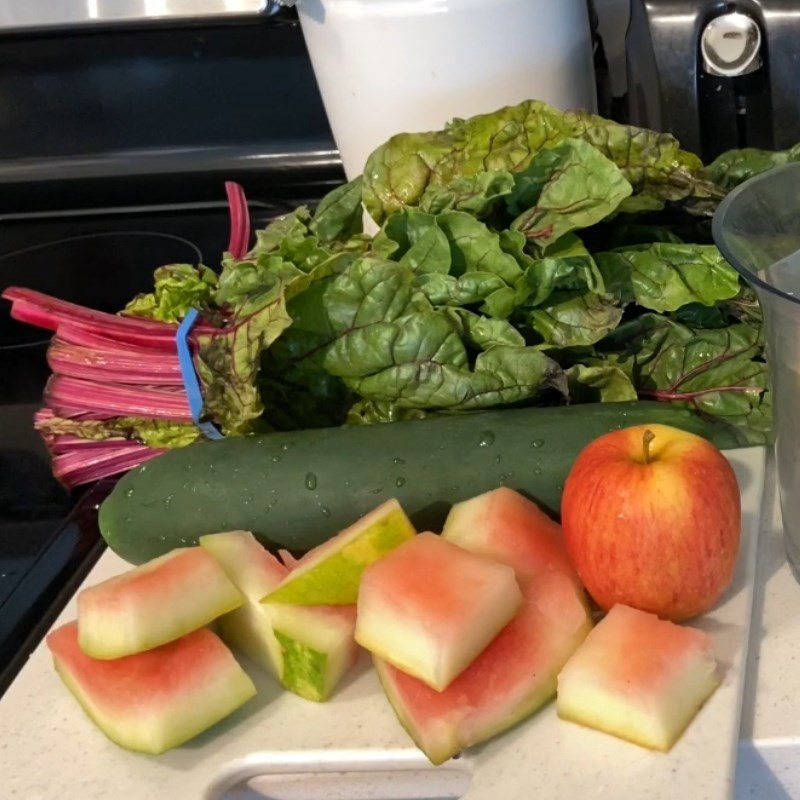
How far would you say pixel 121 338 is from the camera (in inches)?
40.4

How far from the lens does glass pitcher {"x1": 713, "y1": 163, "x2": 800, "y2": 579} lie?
66 centimetres

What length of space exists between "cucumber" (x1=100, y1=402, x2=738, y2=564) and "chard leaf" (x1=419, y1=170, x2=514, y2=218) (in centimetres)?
18

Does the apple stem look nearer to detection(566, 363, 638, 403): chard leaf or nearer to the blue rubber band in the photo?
detection(566, 363, 638, 403): chard leaf

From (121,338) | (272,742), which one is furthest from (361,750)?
(121,338)

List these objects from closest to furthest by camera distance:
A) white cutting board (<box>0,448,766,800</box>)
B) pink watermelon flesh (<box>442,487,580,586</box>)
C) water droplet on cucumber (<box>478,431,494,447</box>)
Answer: white cutting board (<box>0,448,766,800</box>) → pink watermelon flesh (<box>442,487,580,586</box>) → water droplet on cucumber (<box>478,431,494,447</box>)

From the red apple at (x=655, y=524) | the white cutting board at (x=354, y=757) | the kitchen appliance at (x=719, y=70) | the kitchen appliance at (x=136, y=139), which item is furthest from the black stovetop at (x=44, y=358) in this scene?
the kitchen appliance at (x=719, y=70)

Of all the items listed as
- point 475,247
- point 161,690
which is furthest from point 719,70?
point 161,690

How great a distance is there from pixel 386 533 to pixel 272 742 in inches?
6.2

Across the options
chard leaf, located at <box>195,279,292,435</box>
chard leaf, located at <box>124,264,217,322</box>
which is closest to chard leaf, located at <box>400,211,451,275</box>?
chard leaf, located at <box>195,279,292,435</box>

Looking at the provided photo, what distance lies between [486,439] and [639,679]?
26 cm

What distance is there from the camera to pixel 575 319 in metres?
0.85

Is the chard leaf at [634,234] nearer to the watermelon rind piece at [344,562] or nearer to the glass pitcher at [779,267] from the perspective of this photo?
the glass pitcher at [779,267]

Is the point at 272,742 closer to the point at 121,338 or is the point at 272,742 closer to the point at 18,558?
the point at 18,558

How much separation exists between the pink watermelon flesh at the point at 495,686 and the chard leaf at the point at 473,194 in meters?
0.35
